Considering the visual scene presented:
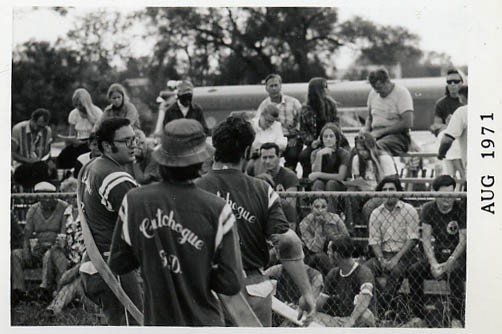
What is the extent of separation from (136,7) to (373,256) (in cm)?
202

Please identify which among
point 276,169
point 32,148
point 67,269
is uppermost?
point 32,148

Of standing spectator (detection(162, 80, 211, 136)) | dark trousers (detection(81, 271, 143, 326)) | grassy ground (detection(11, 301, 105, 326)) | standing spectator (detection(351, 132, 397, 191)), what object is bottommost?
grassy ground (detection(11, 301, 105, 326))

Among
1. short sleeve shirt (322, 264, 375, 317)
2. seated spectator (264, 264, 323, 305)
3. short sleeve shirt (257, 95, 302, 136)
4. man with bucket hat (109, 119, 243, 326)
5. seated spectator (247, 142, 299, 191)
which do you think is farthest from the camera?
short sleeve shirt (257, 95, 302, 136)

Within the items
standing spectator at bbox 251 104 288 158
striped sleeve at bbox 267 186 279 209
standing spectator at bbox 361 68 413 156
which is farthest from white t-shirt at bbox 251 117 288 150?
striped sleeve at bbox 267 186 279 209

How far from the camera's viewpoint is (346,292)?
5.67 m

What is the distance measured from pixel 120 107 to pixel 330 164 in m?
1.34

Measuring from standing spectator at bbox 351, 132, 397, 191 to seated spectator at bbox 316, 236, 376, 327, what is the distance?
41 cm

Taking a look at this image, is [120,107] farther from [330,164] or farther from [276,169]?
[330,164]

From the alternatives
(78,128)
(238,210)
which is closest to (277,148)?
(238,210)

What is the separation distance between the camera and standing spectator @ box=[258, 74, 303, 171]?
5.98 meters

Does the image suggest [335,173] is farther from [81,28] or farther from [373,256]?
[81,28]

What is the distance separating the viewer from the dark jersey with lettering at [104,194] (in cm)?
530

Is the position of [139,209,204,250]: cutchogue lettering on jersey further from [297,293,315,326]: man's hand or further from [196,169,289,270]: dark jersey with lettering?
[297,293,315,326]: man's hand

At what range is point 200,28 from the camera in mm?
5895
